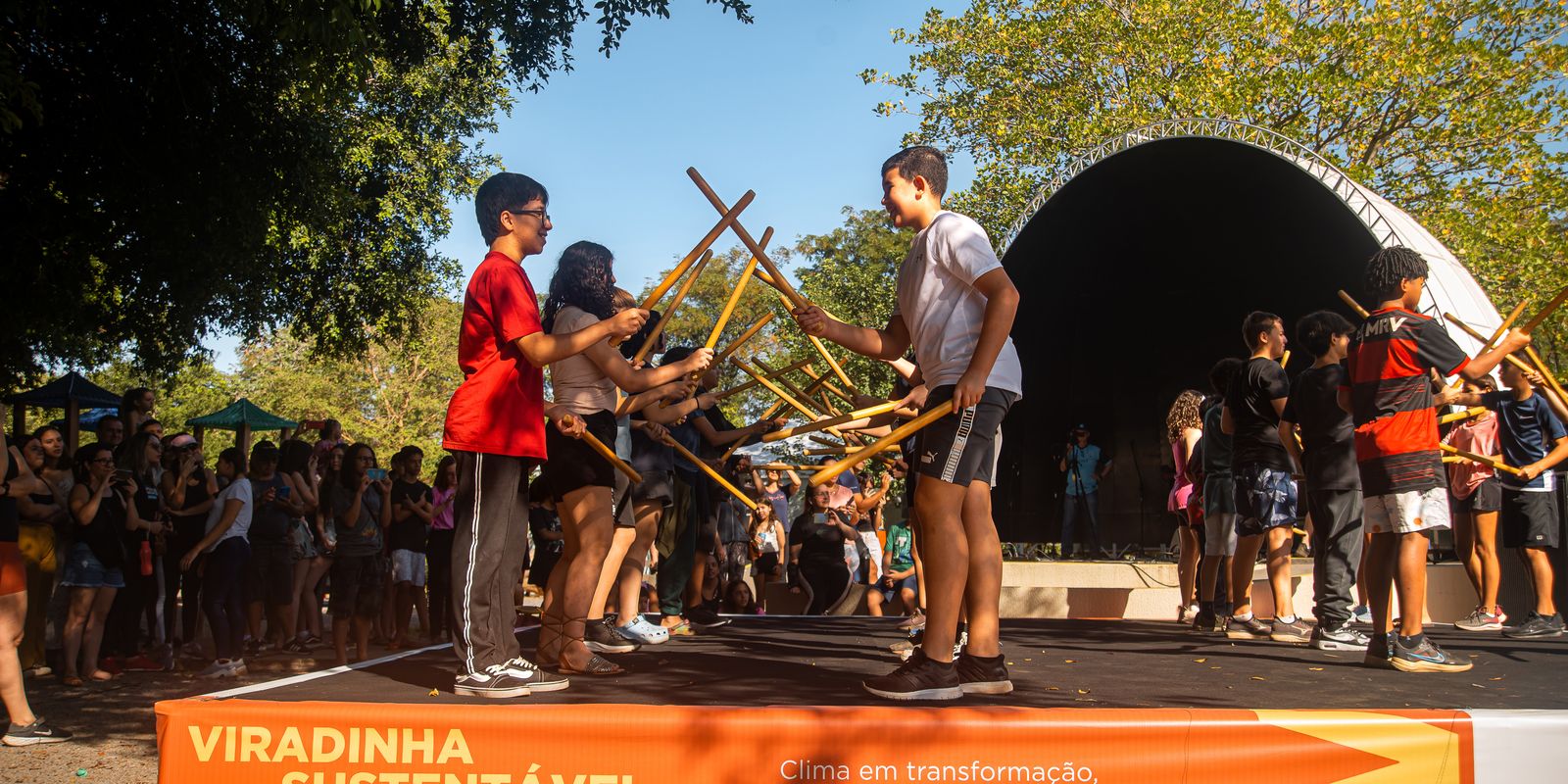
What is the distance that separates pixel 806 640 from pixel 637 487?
1.22 meters

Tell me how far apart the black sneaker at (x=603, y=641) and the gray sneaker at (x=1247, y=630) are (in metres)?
3.54

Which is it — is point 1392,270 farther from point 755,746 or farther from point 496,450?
point 496,450

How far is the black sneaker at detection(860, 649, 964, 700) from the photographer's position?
368cm

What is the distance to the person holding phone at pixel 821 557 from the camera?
10664 mm

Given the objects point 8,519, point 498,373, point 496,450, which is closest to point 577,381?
point 498,373

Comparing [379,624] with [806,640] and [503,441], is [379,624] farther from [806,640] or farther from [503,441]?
[503,441]

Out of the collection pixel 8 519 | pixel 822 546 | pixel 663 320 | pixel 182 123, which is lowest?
pixel 822 546

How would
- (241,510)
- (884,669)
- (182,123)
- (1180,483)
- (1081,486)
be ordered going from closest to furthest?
(884,669) → (182,123) → (241,510) → (1180,483) → (1081,486)

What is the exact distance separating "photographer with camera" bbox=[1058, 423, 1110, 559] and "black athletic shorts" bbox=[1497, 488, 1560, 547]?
9879mm

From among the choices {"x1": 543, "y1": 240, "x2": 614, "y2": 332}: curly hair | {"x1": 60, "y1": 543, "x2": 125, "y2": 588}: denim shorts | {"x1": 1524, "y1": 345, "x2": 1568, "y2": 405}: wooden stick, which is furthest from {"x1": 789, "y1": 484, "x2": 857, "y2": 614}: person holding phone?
{"x1": 543, "y1": 240, "x2": 614, "y2": 332}: curly hair

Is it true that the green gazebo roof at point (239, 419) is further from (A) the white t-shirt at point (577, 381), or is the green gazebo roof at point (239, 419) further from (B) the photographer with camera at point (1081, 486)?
(A) the white t-shirt at point (577, 381)

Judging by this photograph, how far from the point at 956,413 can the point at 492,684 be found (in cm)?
179

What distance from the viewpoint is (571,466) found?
4.48 meters

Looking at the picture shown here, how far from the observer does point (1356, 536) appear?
231 inches
